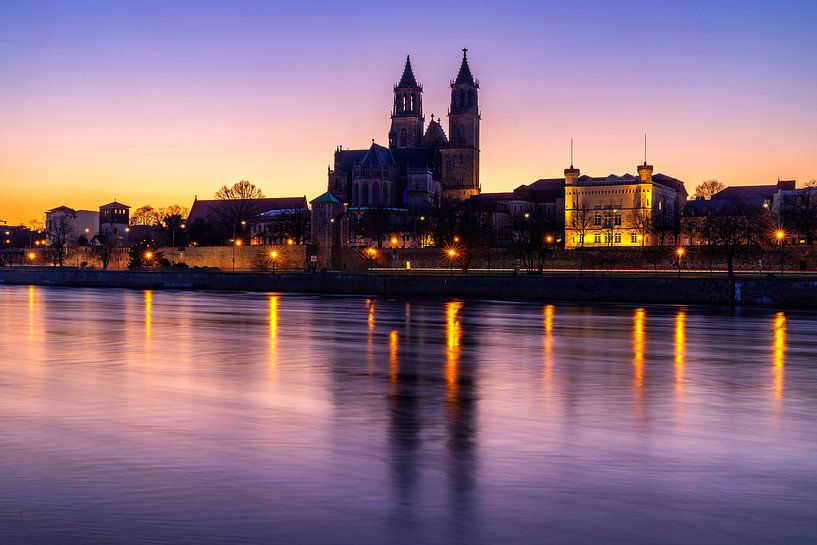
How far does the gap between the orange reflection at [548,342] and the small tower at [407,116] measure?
105 m

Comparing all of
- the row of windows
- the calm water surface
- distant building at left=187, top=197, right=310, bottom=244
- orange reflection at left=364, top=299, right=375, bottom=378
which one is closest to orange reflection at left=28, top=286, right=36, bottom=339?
the calm water surface

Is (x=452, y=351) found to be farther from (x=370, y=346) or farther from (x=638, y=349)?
(x=638, y=349)

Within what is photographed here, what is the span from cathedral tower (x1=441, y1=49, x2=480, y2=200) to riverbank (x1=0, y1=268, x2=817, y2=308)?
249ft

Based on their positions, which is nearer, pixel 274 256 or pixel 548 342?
pixel 548 342

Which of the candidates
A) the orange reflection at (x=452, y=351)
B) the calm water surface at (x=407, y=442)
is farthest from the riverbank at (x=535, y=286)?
the calm water surface at (x=407, y=442)

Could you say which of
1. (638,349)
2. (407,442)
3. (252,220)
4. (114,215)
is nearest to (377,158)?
(252,220)

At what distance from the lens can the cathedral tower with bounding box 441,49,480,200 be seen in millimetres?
141750

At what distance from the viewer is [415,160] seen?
137 metres

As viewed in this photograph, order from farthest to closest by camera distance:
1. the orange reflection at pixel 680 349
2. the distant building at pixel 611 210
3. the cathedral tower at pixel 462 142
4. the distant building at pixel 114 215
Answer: the distant building at pixel 114 215, the cathedral tower at pixel 462 142, the distant building at pixel 611 210, the orange reflection at pixel 680 349

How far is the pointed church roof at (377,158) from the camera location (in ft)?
415

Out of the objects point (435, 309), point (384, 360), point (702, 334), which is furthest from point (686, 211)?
point (384, 360)

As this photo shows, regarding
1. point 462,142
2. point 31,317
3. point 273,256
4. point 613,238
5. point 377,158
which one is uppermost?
point 462,142

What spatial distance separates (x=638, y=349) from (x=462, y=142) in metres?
121

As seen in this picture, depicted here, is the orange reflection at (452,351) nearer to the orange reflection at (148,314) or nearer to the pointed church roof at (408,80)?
the orange reflection at (148,314)
